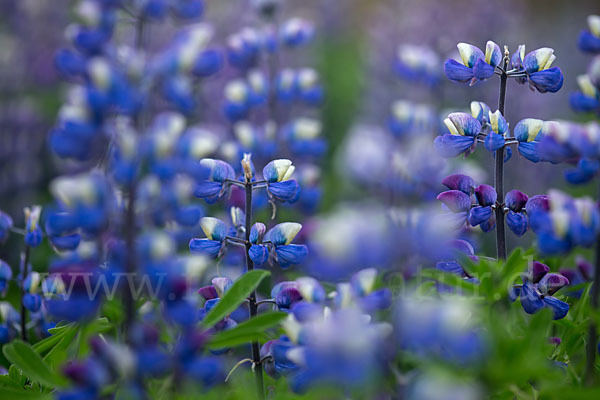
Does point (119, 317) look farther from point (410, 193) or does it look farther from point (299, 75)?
point (299, 75)

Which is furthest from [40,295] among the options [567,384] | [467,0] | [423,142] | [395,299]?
[467,0]

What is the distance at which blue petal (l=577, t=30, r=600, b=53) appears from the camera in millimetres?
1562

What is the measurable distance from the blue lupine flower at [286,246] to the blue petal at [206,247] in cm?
12

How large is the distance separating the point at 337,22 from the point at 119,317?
26.4 feet

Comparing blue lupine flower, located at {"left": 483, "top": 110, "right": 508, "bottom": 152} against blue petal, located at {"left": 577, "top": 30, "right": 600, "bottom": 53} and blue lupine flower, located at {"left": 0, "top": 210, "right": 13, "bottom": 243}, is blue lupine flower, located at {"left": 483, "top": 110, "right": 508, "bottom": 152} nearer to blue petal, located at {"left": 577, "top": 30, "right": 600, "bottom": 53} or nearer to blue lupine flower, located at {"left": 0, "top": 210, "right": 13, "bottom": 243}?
blue petal, located at {"left": 577, "top": 30, "right": 600, "bottom": 53}

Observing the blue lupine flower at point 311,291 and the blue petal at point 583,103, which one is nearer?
the blue lupine flower at point 311,291

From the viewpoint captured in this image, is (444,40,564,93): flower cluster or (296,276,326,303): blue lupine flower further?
(444,40,564,93): flower cluster

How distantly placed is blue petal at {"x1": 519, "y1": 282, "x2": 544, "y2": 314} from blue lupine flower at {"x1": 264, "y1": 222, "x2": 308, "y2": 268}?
0.48 meters

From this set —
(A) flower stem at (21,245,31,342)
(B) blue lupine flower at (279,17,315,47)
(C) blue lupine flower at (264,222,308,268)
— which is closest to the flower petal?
(C) blue lupine flower at (264,222,308,268)

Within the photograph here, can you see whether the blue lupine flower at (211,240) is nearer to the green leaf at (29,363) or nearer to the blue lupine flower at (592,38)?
the green leaf at (29,363)

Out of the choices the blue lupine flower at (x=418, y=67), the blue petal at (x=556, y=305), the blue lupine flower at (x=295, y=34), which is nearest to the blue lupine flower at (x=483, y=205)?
the blue petal at (x=556, y=305)

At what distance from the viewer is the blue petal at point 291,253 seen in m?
1.36

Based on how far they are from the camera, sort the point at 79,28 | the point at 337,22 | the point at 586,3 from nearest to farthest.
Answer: the point at 79,28, the point at 337,22, the point at 586,3

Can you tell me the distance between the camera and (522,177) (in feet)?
13.1
